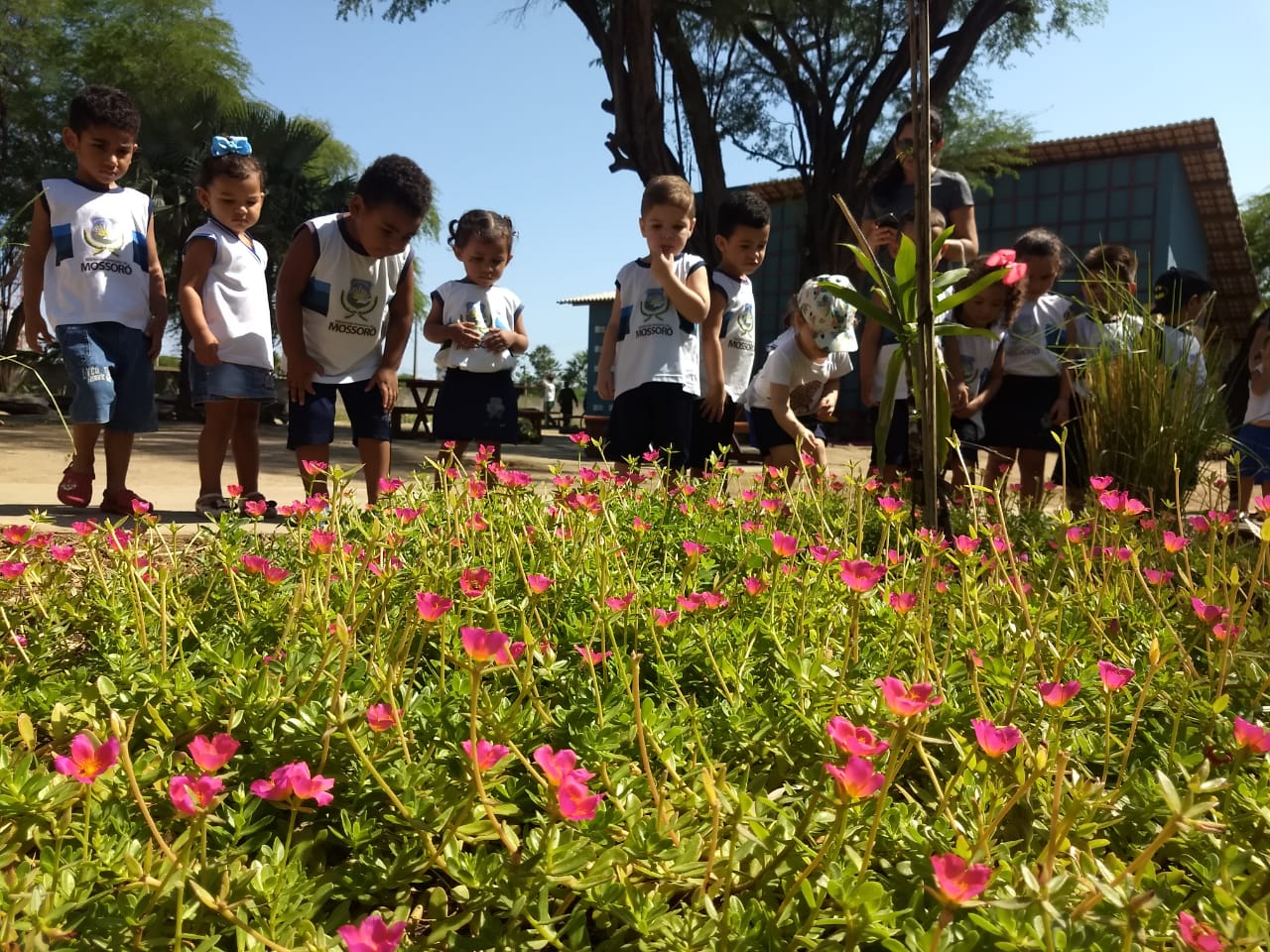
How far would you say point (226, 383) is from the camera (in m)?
3.94

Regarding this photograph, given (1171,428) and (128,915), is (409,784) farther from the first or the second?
(1171,428)

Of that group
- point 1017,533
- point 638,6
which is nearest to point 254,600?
point 1017,533

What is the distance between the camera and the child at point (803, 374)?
4305 millimetres

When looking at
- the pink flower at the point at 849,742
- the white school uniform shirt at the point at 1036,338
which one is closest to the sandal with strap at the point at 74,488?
the pink flower at the point at 849,742

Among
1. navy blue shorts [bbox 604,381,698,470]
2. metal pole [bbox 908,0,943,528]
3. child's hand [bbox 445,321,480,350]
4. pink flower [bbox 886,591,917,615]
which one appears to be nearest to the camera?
pink flower [bbox 886,591,917,615]

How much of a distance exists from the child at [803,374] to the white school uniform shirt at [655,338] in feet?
1.22

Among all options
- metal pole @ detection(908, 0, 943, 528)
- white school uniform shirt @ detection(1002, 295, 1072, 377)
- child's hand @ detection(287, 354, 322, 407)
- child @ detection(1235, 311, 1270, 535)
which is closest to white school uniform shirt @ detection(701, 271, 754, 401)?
white school uniform shirt @ detection(1002, 295, 1072, 377)

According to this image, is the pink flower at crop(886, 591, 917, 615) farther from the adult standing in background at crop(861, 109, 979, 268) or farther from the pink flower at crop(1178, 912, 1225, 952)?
the adult standing in background at crop(861, 109, 979, 268)

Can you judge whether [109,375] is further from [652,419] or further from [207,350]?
[652,419]

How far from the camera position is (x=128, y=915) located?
0.92 metres

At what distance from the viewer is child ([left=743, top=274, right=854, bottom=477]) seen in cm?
430

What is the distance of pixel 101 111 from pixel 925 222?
3566 mm

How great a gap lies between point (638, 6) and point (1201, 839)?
36.5 feet

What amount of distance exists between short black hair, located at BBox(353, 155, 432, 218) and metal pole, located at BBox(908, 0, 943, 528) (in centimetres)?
237
